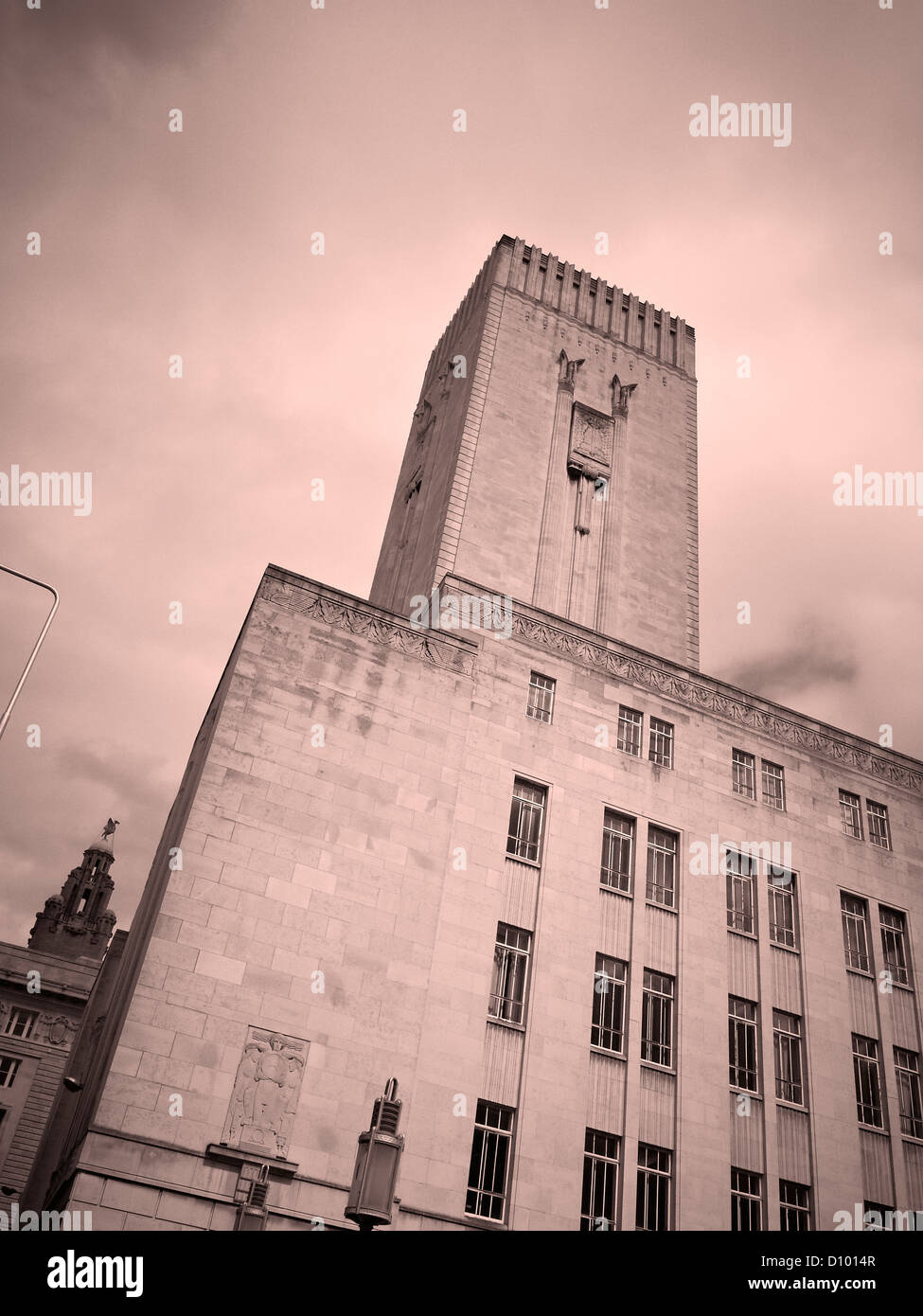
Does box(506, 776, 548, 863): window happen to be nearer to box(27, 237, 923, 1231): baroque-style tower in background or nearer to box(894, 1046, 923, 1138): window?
box(27, 237, 923, 1231): baroque-style tower in background

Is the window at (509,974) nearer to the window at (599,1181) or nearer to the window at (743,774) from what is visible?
the window at (599,1181)

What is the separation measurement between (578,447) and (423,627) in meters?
18.3

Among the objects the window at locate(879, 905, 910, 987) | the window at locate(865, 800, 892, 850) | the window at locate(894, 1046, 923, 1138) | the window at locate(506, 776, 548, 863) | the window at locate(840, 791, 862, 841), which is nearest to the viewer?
the window at locate(506, 776, 548, 863)

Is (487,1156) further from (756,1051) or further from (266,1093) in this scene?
(756,1051)

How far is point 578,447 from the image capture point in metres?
45.8

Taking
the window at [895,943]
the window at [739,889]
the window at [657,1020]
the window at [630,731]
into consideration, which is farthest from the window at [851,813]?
the window at [657,1020]

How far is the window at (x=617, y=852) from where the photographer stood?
97.8ft

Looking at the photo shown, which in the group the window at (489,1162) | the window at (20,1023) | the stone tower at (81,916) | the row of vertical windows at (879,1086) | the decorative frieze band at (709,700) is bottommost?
the window at (489,1162)

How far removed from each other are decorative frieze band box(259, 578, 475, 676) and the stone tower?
6727 cm

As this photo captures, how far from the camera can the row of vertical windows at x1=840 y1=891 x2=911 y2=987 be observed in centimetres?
3198

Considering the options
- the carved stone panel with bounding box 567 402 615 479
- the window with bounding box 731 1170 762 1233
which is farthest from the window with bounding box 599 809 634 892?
the carved stone panel with bounding box 567 402 615 479

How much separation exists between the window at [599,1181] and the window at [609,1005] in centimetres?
227

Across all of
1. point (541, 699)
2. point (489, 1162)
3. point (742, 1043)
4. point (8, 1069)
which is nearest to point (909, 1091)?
point (742, 1043)
